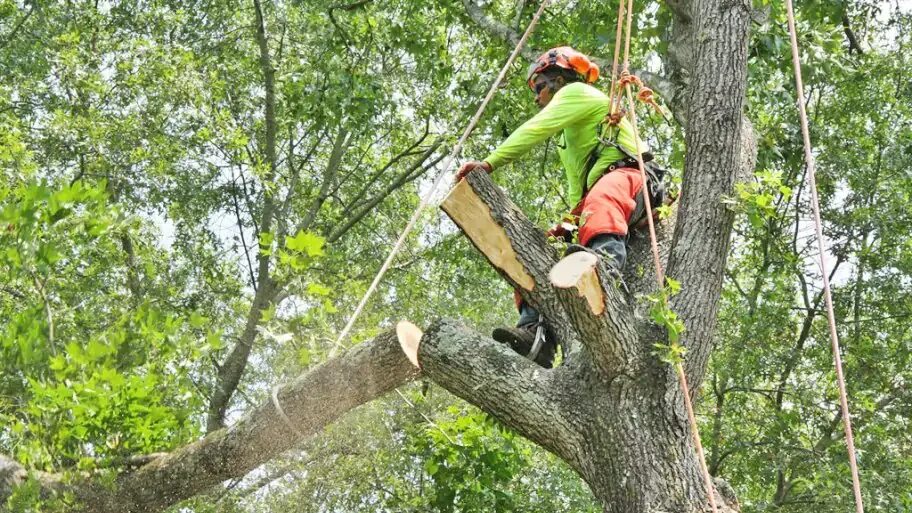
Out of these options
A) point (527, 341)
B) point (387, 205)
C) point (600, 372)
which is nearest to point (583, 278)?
point (600, 372)

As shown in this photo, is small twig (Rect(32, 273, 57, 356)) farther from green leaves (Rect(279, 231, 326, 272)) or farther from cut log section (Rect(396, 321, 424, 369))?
cut log section (Rect(396, 321, 424, 369))

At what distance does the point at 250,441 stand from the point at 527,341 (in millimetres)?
1190

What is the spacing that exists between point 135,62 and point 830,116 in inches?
250

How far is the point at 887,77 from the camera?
8.92 meters

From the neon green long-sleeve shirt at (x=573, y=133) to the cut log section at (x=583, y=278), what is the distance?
2.14ft

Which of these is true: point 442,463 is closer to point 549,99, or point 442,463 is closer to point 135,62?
point 549,99

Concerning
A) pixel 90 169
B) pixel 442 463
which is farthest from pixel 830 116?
pixel 90 169

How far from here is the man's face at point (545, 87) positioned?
4.32m

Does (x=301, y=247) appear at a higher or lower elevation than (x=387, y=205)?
lower

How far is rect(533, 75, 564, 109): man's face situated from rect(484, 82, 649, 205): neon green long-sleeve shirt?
0.60 ft

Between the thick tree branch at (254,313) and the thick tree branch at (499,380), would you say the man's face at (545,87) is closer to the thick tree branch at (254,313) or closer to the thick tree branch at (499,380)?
the thick tree branch at (499,380)

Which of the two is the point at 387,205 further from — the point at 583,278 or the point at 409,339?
the point at 583,278

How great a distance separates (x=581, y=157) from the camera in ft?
13.9

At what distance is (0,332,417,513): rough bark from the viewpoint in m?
3.88
